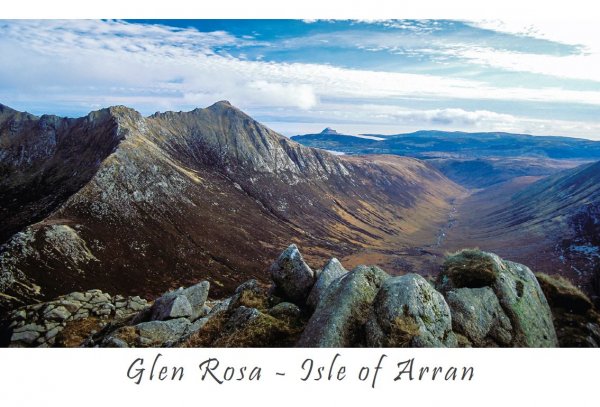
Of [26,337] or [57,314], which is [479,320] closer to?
[57,314]

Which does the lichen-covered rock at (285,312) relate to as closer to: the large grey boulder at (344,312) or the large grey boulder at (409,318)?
the large grey boulder at (344,312)

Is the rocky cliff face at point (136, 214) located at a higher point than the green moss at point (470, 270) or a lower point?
lower

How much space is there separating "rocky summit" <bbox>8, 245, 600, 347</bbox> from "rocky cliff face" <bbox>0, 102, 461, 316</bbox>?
49926 mm

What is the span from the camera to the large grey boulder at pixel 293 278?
2403cm

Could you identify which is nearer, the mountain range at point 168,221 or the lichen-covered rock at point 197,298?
the lichen-covered rock at point 197,298

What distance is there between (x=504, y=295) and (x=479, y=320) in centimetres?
231

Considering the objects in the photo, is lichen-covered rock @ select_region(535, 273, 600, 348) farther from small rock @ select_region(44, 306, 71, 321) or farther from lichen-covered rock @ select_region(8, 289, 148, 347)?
small rock @ select_region(44, 306, 71, 321)

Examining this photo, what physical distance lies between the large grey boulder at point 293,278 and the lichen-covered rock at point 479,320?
9637mm

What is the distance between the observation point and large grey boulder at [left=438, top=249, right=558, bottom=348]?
55.1 feet

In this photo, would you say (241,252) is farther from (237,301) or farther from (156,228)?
(237,301)

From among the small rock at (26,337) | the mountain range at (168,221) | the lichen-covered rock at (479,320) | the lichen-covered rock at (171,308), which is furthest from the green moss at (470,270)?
the small rock at (26,337)

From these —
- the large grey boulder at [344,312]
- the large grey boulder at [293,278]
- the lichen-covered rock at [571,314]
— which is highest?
the large grey boulder at [344,312]
